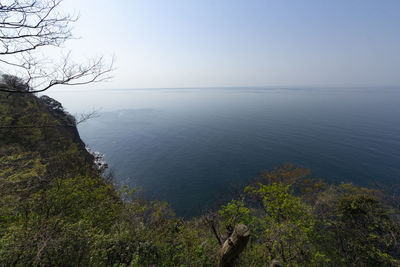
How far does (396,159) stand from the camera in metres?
35.6

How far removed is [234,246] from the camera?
532 centimetres

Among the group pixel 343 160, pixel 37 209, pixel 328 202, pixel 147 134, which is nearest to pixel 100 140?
pixel 147 134

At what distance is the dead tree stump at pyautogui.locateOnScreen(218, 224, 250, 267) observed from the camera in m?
5.23

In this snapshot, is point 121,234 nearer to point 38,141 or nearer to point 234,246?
point 234,246

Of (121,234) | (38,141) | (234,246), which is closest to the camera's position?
(234,246)

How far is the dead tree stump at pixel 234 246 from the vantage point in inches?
206

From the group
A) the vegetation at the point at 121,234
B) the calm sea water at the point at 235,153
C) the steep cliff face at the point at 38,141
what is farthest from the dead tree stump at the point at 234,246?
the calm sea water at the point at 235,153

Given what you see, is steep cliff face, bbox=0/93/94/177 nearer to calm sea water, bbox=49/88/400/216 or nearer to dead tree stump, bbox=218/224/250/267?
calm sea water, bbox=49/88/400/216

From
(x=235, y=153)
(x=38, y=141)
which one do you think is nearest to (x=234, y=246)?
(x=38, y=141)

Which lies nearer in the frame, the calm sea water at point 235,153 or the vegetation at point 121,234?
the vegetation at point 121,234

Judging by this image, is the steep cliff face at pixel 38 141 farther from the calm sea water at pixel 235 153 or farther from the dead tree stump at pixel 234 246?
the dead tree stump at pixel 234 246

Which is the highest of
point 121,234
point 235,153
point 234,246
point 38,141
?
point 234,246

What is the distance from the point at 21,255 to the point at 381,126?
92212 millimetres

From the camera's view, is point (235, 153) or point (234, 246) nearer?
point (234, 246)
